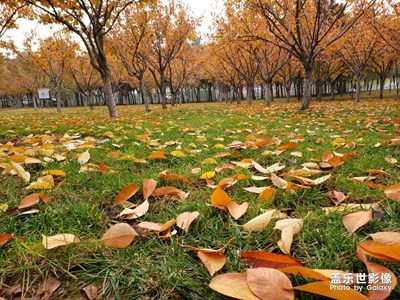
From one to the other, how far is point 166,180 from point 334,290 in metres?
1.34

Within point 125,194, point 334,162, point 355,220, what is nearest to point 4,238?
point 125,194

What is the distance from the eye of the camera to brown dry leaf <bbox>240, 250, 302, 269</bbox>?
2.86 feet

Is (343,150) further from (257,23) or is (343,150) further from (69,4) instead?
(257,23)

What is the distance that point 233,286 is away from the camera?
0.78 m

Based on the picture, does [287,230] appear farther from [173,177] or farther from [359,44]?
[359,44]

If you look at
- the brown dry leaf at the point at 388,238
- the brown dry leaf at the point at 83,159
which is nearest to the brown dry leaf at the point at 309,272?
the brown dry leaf at the point at 388,238

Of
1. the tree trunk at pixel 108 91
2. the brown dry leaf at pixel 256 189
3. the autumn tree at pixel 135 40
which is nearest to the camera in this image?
the brown dry leaf at pixel 256 189

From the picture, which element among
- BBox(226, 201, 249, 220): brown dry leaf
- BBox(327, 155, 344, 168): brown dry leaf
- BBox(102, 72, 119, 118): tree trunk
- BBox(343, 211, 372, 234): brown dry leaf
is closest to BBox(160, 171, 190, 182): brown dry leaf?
BBox(226, 201, 249, 220): brown dry leaf

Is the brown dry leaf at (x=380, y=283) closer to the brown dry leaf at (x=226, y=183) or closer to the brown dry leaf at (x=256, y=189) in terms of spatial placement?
the brown dry leaf at (x=256, y=189)

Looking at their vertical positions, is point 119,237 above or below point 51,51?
below

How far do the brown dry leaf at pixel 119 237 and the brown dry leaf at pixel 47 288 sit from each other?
227 mm

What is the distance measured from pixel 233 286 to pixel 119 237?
21.7 inches

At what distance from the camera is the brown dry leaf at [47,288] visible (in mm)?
850

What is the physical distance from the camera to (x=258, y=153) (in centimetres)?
260
